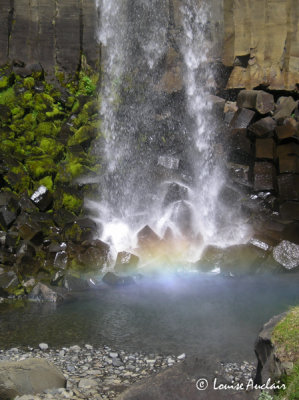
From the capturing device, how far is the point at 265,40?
53.8ft

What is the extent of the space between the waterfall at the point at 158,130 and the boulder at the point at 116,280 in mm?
2268

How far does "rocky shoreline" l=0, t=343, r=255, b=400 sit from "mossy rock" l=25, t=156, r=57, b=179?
24.9 ft

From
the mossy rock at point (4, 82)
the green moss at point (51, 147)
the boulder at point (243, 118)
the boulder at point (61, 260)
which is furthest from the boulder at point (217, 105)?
the boulder at point (61, 260)

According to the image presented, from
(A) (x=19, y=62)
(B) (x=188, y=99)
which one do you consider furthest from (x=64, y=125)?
(B) (x=188, y=99)

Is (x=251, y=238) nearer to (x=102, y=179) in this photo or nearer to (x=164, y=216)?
(x=164, y=216)

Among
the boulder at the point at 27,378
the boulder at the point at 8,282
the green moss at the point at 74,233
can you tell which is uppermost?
the green moss at the point at 74,233

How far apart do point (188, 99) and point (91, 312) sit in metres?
10.0

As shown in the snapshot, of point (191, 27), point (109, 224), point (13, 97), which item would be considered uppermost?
point (191, 27)

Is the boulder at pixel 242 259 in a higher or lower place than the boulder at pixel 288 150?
lower

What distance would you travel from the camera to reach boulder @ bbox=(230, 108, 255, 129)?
1497cm

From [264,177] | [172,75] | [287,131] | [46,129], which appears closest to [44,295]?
[46,129]

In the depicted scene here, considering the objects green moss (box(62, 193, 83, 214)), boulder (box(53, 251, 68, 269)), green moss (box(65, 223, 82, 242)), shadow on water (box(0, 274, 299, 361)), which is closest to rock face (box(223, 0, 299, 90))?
green moss (box(62, 193, 83, 214))

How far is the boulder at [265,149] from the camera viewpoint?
14.2 meters

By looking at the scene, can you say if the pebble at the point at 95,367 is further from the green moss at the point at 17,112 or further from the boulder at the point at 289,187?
the green moss at the point at 17,112
